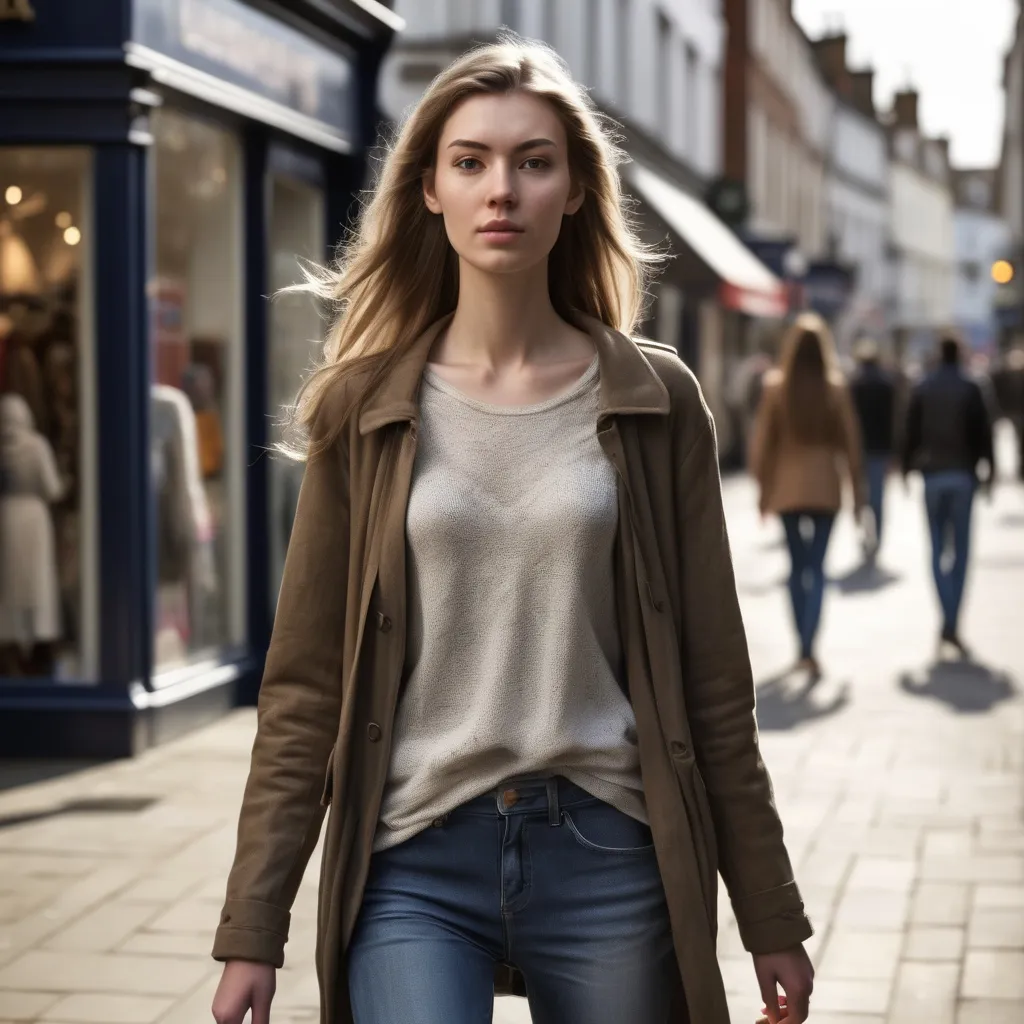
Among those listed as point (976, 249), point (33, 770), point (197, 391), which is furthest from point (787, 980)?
point (976, 249)

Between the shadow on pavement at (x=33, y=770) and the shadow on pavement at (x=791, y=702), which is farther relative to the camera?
the shadow on pavement at (x=791, y=702)

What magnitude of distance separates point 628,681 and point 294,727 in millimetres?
418

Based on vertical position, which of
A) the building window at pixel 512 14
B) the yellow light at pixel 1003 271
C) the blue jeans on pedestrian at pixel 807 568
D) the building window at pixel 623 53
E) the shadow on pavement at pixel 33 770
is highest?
the building window at pixel 623 53

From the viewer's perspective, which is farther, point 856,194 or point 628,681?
point 856,194

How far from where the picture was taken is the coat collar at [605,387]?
2.62m

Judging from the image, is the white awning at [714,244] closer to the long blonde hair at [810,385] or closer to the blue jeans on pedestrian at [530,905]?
the long blonde hair at [810,385]

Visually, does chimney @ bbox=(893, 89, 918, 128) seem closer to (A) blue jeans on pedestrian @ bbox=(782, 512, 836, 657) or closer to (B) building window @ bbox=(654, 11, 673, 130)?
(B) building window @ bbox=(654, 11, 673, 130)

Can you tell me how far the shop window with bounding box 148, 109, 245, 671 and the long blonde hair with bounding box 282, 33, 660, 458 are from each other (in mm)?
6170

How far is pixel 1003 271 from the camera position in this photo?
31.4 meters

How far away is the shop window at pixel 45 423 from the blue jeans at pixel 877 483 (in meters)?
10.3

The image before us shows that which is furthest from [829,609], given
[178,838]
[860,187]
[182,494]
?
[860,187]

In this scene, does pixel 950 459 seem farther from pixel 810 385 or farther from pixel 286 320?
pixel 286 320

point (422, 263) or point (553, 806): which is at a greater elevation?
point (422, 263)

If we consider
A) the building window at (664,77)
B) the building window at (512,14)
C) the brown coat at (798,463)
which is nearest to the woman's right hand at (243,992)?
the brown coat at (798,463)
